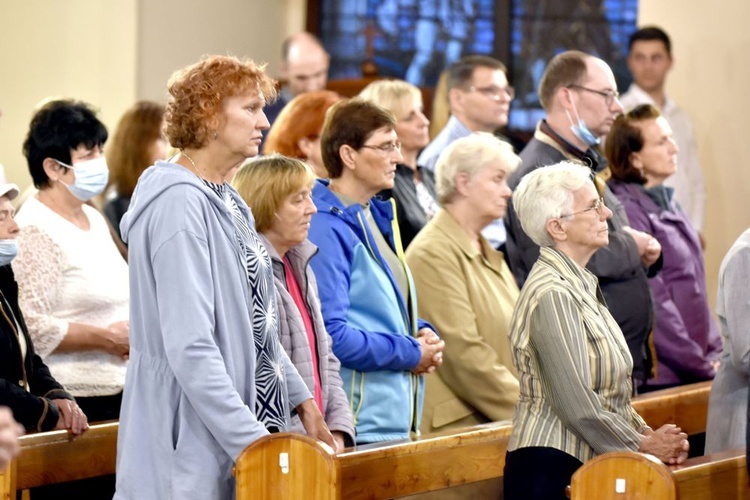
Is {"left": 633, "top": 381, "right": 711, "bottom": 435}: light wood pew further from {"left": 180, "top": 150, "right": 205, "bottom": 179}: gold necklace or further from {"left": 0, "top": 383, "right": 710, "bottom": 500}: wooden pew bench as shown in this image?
{"left": 180, "top": 150, "right": 205, "bottom": 179}: gold necklace

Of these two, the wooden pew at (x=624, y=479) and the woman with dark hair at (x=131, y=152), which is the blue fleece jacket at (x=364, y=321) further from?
the woman with dark hair at (x=131, y=152)

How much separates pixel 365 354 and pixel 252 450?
868 millimetres

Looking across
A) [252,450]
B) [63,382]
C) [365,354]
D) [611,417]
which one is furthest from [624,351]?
[63,382]

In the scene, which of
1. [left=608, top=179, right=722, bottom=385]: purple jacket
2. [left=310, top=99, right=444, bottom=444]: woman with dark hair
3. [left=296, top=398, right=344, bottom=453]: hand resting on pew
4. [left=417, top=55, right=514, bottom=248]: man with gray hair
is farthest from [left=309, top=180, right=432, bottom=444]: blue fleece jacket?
[left=417, top=55, right=514, bottom=248]: man with gray hair

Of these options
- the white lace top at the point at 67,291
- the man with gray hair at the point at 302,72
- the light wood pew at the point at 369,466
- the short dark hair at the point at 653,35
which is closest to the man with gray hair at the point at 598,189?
the light wood pew at the point at 369,466

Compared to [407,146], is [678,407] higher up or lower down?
lower down

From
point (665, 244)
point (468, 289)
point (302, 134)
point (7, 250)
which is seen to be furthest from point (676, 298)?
point (7, 250)

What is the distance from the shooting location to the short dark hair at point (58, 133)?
4.06 metres

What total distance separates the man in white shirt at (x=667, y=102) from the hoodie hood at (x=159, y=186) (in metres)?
4.65

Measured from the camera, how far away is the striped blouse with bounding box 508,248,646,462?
119 inches

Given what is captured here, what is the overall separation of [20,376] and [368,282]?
3.29 ft

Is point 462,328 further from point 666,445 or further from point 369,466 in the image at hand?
point 666,445

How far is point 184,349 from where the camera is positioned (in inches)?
106

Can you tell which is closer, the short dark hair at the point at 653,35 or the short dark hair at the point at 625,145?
the short dark hair at the point at 625,145
